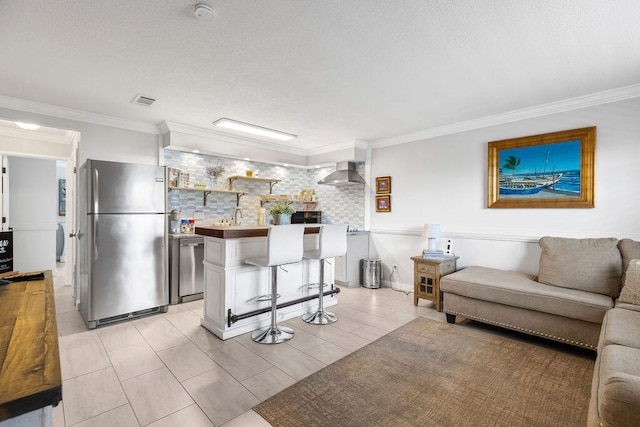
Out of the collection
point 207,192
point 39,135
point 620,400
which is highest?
point 39,135

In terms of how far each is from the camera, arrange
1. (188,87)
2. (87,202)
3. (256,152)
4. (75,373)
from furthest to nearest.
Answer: (256,152) → (87,202) → (188,87) → (75,373)

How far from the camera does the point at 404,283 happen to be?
197 inches

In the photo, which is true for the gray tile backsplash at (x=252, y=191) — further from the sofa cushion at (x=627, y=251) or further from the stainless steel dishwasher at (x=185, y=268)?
the sofa cushion at (x=627, y=251)

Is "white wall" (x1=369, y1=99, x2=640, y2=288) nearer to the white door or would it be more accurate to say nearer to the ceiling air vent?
the ceiling air vent

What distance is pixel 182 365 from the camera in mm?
2523

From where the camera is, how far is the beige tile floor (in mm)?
1947

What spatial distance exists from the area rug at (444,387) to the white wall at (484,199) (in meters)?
1.39

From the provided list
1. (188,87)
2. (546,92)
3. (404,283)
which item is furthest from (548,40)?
(404,283)

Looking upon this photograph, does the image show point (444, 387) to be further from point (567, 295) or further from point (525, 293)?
point (567, 295)

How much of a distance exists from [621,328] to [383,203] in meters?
3.54

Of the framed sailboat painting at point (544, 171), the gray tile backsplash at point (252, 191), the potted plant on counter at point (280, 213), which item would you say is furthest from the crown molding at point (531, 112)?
the potted plant on counter at point (280, 213)

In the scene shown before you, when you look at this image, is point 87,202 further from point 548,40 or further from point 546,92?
point 546,92

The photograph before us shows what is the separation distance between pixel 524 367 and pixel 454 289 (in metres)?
1.04

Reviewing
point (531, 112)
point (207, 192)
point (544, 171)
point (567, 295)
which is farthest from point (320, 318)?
point (531, 112)
